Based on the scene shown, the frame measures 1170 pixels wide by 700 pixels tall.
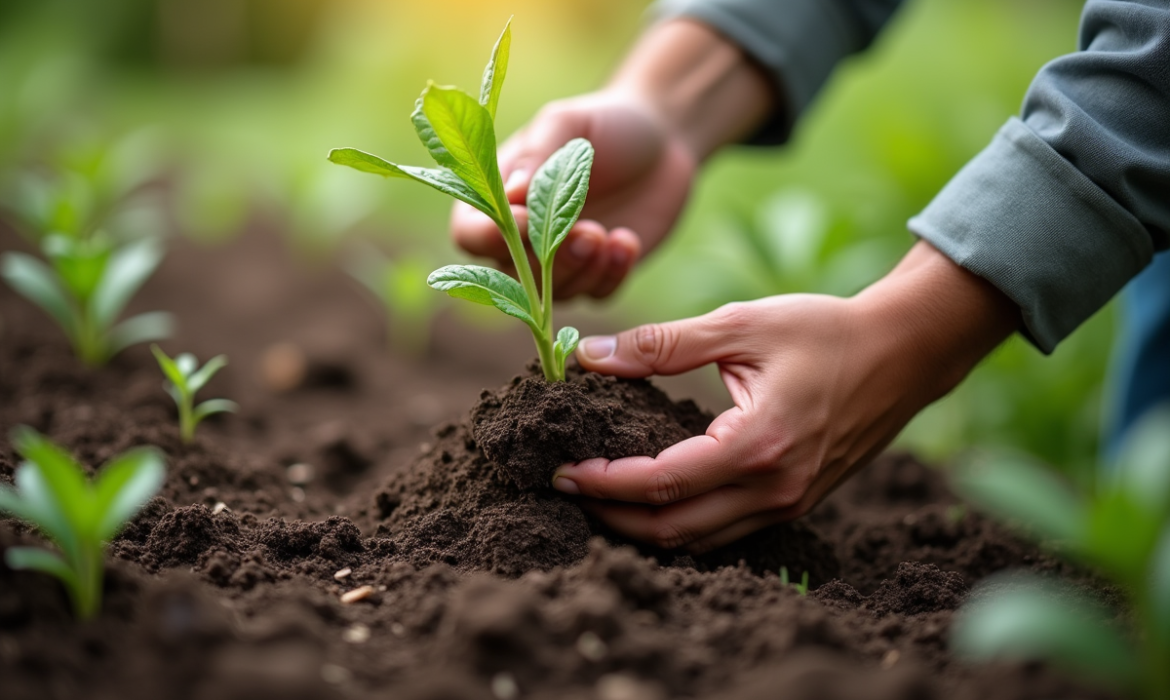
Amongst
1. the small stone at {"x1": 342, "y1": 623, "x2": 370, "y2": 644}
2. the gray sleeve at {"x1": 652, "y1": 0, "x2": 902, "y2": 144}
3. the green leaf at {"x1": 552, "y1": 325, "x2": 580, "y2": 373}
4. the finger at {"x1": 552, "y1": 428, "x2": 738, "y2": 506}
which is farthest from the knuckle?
the gray sleeve at {"x1": 652, "y1": 0, "x2": 902, "y2": 144}

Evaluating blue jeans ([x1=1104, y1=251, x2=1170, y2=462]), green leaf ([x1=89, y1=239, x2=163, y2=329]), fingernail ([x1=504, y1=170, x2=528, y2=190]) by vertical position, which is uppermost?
green leaf ([x1=89, y1=239, x2=163, y2=329])

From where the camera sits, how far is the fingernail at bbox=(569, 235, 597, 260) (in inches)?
75.0

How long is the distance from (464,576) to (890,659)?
1.89 feet

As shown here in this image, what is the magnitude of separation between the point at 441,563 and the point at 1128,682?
0.87m

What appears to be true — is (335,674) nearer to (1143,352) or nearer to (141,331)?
(141,331)

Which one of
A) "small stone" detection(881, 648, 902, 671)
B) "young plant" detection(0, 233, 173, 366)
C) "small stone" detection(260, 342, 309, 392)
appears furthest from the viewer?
"small stone" detection(260, 342, 309, 392)

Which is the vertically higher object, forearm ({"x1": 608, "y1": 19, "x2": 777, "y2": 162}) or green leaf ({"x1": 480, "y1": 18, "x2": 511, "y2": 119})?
forearm ({"x1": 608, "y1": 19, "x2": 777, "y2": 162})

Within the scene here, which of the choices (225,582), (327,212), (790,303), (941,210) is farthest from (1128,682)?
(327,212)

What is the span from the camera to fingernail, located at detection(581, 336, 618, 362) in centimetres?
151

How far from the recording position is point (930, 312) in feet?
4.95

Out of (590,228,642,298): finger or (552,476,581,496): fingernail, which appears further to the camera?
(590,228,642,298): finger

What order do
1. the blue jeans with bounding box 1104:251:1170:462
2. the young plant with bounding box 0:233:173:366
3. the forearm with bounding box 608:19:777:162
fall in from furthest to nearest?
1. the forearm with bounding box 608:19:777:162
2. the blue jeans with bounding box 1104:251:1170:462
3. the young plant with bounding box 0:233:173:366

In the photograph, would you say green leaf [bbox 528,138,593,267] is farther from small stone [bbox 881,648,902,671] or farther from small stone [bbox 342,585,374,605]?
small stone [bbox 881,648,902,671]

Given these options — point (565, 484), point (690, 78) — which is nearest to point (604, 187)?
point (690, 78)
